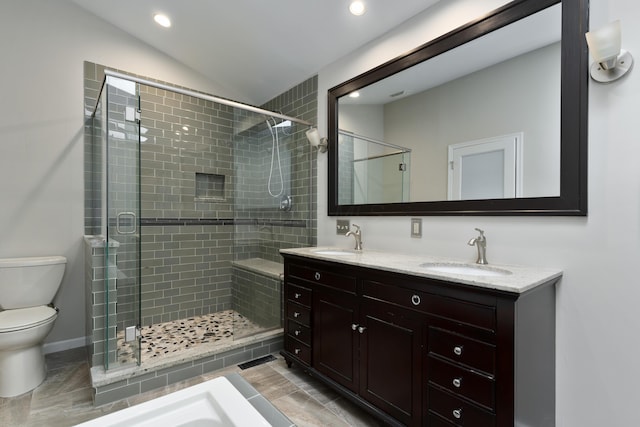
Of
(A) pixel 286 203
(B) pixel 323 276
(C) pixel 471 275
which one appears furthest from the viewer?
(A) pixel 286 203

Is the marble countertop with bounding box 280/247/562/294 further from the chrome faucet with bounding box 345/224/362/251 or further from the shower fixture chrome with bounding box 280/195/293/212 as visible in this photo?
the shower fixture chrome with bounding box 280/195/293/212

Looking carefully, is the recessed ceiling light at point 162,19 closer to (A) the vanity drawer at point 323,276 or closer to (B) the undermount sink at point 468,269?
(A) the vanity drawer at point 323,276

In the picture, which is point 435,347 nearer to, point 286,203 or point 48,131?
point 286,203

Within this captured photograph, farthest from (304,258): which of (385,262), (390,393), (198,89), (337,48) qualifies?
(198,89)

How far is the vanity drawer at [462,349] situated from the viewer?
48.3 inches

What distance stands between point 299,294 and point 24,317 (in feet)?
6.29

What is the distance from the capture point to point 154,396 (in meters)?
2.04

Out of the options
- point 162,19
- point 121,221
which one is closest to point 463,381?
point 121,221

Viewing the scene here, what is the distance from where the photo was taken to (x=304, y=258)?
7.28 feet

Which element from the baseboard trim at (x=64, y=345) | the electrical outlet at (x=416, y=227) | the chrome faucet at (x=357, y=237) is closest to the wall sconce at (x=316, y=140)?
the chrome faucet at (x=357, y=237)

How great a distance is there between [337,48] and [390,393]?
261 centimetres

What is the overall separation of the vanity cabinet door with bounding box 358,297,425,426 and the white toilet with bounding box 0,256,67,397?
2208 millimetres

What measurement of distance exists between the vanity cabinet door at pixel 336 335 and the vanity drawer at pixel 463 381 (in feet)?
1.68

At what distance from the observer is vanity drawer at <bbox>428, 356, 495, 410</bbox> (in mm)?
1224
